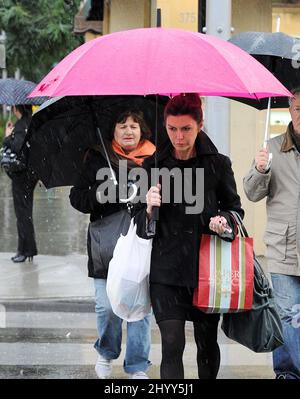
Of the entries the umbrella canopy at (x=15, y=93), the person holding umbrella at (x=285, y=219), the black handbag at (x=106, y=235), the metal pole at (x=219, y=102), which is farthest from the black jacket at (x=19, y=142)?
the person holding umbrella at (x=285, y=219)

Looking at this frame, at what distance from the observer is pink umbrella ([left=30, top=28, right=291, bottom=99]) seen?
15.2 ft

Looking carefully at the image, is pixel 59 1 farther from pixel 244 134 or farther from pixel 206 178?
pixel 206 178

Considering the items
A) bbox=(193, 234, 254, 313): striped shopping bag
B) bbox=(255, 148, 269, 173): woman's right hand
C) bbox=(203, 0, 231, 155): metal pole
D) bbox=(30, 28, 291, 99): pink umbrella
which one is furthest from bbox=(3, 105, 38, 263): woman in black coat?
bbox=(193, 234, 254, 313): striped shopping bag

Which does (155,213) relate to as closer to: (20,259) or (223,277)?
(223,277)

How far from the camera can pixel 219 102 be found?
8602 millimetres

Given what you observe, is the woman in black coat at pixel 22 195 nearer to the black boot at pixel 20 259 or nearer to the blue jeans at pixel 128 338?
the black boot at pixel 20 259

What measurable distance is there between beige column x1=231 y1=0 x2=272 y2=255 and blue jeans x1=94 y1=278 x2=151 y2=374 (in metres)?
5.67

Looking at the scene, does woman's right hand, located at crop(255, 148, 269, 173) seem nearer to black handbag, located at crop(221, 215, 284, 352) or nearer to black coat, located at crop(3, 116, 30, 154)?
black handbag, located at crop(221, 215, 284, 352)

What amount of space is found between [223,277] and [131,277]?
1.70 ft

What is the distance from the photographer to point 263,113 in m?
11.7

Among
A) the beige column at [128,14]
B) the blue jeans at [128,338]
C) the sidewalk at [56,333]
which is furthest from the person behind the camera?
the beige column at [128,14]

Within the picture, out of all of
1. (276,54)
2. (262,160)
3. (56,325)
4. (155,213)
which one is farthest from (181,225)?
(56,325)

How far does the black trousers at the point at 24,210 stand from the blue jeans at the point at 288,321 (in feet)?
19.2

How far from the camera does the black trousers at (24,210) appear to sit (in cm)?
1125
